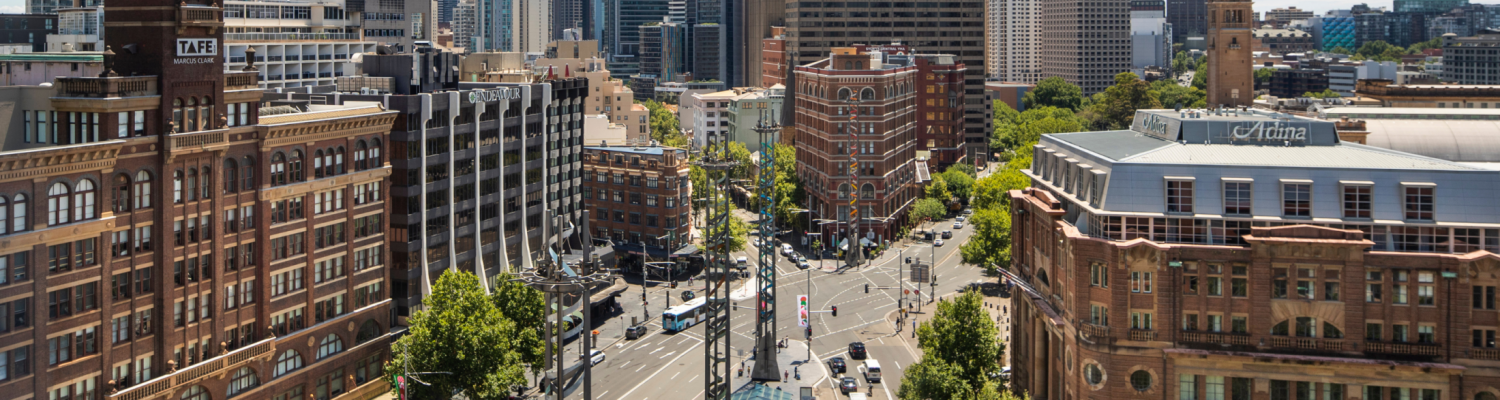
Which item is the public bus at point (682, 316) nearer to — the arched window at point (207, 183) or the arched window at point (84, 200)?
the arched window at point (207, 183)

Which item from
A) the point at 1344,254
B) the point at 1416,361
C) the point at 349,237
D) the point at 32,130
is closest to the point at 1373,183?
the point at 1344,254

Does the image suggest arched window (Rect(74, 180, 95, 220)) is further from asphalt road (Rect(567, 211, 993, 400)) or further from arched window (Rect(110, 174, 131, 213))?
asphalt road (Rect(567, 211, 993, 400))

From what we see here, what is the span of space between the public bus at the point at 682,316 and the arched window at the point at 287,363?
59.3 metres

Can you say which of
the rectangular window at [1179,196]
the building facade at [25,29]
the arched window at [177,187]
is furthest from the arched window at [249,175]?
the building facade at [25,29]

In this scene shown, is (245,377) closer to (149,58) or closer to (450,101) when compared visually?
(149,58)

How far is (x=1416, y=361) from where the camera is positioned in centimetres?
10212

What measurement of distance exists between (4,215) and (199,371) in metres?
20.4

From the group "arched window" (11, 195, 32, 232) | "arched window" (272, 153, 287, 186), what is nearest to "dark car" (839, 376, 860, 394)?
"arched window" (272, 153, 287, 186)

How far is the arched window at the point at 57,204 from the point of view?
304ft

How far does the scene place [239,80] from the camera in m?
108

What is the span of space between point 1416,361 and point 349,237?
84.6 metres

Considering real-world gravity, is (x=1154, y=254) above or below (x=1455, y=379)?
above

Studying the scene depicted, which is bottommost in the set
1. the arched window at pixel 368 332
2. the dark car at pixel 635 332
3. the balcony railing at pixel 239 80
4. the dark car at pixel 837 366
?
the dark car at pixel 837 366

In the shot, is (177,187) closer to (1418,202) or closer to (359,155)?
(359,155)
